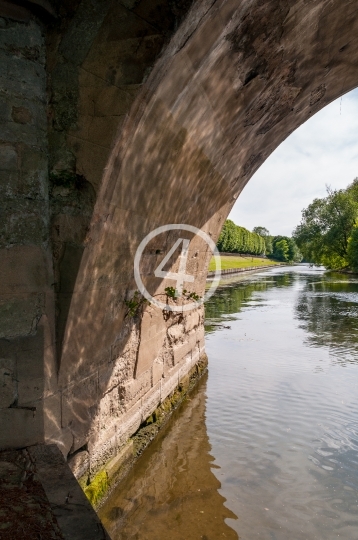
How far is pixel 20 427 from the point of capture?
3.28 metres

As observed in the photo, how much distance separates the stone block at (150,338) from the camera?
17.3 feet

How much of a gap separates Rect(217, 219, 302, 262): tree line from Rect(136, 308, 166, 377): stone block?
4236 centimetres

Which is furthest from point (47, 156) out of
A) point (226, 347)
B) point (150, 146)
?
point (226, 347)

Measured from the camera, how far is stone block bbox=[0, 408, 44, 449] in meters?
3.22

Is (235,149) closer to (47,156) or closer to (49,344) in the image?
(47,156)

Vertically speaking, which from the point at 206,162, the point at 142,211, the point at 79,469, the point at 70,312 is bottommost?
the point at 79,469

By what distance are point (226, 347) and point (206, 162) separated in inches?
242

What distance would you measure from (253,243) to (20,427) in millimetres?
95764

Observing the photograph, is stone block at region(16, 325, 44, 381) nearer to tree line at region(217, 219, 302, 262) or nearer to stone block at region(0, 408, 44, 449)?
stone block at region(0, 408, 44, 449)

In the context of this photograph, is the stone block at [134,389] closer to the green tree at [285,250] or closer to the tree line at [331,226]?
the tree line at [331,226]

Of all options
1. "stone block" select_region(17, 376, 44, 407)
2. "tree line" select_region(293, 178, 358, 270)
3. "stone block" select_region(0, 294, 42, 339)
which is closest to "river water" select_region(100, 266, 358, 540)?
"stone block" select_region(17, 376, 44, 407)

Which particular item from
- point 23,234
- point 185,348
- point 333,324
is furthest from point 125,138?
point 333,324

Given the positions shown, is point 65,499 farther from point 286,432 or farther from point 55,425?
point 286,432

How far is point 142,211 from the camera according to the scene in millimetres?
4379
